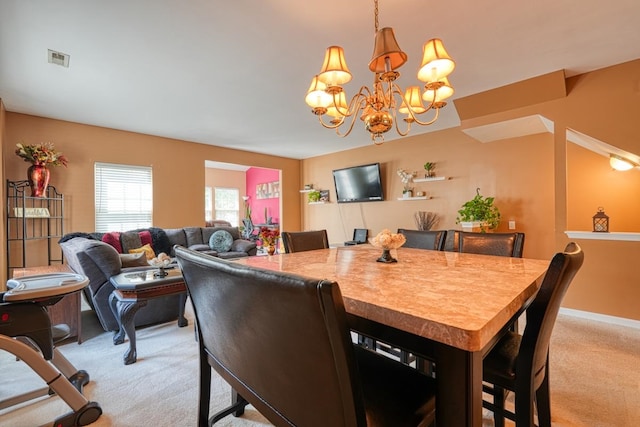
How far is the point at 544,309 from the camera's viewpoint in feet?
3.22

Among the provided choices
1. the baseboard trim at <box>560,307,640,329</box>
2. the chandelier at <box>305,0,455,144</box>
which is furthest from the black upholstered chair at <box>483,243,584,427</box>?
the baseboard trim at <box>560,307,640,329</box>

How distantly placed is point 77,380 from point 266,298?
2.05m

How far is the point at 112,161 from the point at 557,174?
616cm

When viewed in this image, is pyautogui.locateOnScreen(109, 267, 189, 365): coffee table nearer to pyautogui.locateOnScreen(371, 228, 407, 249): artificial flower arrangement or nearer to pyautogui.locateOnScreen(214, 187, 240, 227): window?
pyautogui.locateOnScreen(371, 228, 407, 249): artificial flower arrangement

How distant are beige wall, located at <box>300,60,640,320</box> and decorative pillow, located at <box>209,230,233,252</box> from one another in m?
3.21

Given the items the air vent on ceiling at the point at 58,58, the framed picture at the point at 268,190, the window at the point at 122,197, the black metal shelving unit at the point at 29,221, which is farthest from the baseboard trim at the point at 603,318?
the framed picture at the point at 268,190

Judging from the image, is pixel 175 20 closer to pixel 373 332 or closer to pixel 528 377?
pixel 373 332

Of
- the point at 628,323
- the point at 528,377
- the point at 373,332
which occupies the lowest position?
the point at 628,323

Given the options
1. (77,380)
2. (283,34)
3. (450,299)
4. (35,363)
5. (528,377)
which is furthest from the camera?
(283,34)

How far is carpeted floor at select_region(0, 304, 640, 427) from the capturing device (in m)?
1.68

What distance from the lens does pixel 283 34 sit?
2320mm

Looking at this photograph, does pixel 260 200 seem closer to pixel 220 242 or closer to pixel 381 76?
pixel 220 242

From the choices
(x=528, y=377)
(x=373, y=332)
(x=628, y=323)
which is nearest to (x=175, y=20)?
(x=373, y=332)

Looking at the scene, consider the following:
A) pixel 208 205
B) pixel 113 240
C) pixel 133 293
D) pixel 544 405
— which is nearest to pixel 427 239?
pixel 544 405
